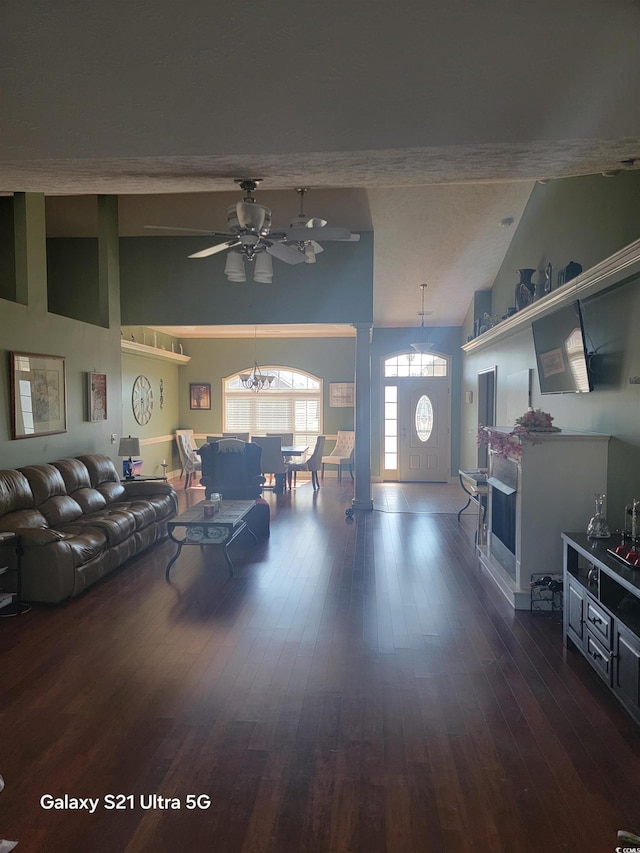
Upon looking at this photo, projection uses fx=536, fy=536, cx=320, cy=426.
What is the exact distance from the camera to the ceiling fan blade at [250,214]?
3.62 m

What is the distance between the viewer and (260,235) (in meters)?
3.90

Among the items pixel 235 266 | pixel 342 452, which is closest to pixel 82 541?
pixel 235 266

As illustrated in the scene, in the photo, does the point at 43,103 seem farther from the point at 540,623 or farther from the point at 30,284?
the point at 540,623

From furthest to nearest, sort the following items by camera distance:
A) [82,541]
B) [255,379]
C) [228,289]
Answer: [255,379], [228,289], [82,541]

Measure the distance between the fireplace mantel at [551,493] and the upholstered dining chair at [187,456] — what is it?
6.87m

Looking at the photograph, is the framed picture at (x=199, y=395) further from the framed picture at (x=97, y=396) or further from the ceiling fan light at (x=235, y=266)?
the ceiling fan light at (x=235, y=266)

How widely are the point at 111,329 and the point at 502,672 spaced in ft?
20.3

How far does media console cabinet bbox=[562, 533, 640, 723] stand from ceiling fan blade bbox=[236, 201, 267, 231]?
2999 mm

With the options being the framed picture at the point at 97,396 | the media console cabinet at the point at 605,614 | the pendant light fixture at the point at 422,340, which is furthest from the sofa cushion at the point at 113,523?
the pendant light fixture at the point at 422,340

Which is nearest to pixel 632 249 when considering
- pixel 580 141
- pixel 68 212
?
pixel 580 141

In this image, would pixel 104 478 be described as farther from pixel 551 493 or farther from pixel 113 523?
pixel 551 493

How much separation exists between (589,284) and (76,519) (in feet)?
16.1

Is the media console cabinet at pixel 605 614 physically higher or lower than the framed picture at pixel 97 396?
lower

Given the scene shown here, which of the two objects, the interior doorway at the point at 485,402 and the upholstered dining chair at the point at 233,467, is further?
the interior doorway at the point at 485,402
